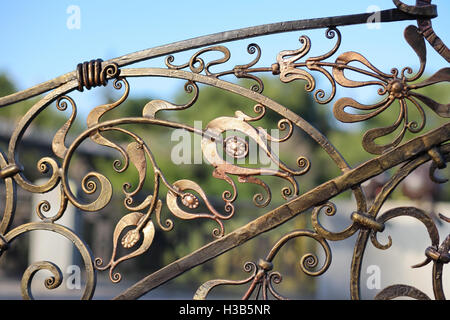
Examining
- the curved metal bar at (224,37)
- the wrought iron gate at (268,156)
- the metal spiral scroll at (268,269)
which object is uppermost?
the curved metal bar at (224,37)

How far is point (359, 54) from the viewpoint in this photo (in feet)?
4.44

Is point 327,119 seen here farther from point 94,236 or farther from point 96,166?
point 94,236

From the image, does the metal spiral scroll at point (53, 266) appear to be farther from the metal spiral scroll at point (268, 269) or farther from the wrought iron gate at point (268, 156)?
the metal spiral scroll at point (268, 269)

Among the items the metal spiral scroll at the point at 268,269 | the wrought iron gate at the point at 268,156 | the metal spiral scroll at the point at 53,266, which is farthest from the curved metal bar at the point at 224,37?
the metal spiral scroll at the point at 268,269

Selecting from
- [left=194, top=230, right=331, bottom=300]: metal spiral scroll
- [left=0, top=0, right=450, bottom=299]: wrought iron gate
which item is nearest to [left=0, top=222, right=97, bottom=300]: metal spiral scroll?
[left=0, top=0, right=450, bottom=299]: wrought iron gate

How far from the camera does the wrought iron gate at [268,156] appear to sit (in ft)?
4.24

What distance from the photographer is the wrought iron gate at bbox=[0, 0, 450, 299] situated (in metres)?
1.29

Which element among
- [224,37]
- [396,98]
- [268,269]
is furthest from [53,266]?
[396,98]

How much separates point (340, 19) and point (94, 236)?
5225 millimetres

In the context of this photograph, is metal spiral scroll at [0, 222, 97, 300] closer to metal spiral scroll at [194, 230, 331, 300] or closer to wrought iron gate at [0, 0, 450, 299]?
wrought iron gate at [0, 0, 450, 299]

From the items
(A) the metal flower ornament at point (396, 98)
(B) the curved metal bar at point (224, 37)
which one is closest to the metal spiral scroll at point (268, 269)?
(A) the metal flower ornament at point (396, 98)

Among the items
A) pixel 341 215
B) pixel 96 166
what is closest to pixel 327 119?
pixel 96 166

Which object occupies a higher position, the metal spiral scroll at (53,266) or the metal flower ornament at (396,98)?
the metal flower ornament at (396,98)
